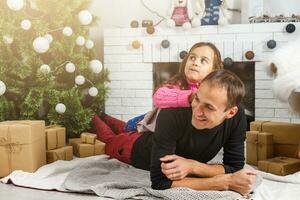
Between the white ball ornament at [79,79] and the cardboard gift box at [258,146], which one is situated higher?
the white ball ornament at [79,79]

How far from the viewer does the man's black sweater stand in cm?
125

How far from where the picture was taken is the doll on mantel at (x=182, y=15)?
227cm

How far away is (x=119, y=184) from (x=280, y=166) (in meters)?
0.64

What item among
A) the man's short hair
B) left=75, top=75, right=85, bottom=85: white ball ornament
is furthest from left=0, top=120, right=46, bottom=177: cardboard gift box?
the man's short hair

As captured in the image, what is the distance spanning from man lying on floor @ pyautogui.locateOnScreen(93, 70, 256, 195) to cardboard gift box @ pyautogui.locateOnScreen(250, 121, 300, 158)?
1.76 feet

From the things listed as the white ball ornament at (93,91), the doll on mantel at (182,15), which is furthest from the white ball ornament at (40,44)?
the doll on mantel at (182,15)

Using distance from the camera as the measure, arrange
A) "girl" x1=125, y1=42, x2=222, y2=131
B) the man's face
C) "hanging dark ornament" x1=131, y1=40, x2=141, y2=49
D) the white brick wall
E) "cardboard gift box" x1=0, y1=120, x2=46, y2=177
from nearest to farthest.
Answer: the man's face → "girl" x1=125, y1=42, x2=222, y2=131 → "cardboard gift box" x1=0, y1=120, x2=46, y2=177 → the white brick wall → "hanging dark ornament" x1=131, y1=40, x2=141, y2=49

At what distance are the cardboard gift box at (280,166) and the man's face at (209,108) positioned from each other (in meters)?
0.52

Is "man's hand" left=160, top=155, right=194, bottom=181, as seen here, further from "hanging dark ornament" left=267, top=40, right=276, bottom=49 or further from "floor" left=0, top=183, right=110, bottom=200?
"hanging dark ornament" left=267, top=40, right=276, bottom=49

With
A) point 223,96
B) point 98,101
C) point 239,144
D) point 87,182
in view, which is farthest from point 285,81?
point 98,101

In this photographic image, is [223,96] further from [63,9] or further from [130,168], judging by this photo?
[63,9]

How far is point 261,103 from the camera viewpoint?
229 centimetres

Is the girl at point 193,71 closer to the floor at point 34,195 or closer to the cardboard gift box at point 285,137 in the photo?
the floor at point 34,195

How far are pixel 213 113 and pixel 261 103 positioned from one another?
1147mm
